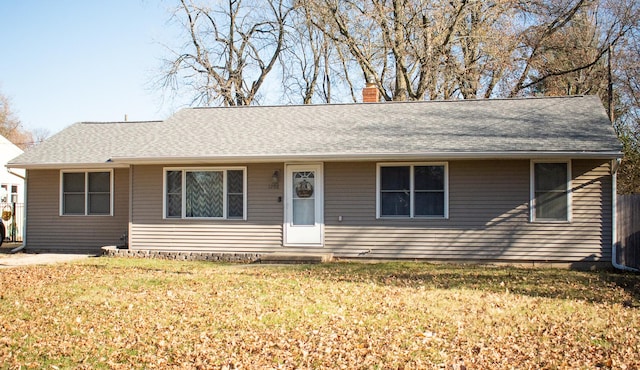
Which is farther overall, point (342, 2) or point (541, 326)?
point (342, 2)

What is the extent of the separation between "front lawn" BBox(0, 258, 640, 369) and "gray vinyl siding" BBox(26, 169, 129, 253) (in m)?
4.16

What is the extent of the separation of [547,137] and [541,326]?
6835 mm

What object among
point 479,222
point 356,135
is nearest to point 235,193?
point 356,135

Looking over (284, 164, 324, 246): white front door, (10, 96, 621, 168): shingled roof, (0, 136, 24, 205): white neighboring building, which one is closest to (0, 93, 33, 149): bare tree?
(0, 136, 24, 205): white neighboring building

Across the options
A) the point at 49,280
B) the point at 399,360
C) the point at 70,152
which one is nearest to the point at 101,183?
the point at 70,152

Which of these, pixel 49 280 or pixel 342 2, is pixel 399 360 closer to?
pixel 49 280

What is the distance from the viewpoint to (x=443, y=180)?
525 inches

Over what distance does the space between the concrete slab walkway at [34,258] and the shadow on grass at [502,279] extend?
5895 mm

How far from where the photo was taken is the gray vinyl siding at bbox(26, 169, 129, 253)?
1572cm

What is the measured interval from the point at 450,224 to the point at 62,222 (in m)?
9.80

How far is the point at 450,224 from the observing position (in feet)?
43.4

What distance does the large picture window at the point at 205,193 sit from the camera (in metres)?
14.3

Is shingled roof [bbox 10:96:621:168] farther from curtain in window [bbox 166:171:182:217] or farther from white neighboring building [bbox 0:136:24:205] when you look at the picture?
white neighboring building [bbox 0:136:24:205]

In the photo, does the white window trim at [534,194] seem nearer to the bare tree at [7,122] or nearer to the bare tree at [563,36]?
the bare tree at [563,36]
